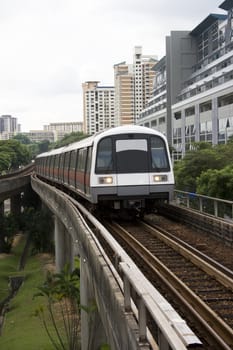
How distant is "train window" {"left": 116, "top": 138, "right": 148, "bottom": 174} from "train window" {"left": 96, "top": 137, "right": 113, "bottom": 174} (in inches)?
9.7

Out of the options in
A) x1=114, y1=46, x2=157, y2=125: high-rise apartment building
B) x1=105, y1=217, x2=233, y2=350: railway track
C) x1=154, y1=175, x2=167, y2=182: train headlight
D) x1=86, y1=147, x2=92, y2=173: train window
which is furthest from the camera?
x1=114, y1=46, x2=157, y2=125: high-rise apartment building

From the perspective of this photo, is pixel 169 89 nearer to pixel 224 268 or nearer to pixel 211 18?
pixel 211 18

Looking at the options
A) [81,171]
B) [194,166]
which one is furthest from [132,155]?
A: [194,166]

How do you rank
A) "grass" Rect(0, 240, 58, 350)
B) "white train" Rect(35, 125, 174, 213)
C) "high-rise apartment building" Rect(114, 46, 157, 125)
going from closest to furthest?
"white train" Rect(35, 125, 174, 213), "grass" Rect(0, 240, 58, 350), "high-rise apartment building" Rect(114, 46, 157, 125)

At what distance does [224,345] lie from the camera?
5.53 m

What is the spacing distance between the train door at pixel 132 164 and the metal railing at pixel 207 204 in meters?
1.78

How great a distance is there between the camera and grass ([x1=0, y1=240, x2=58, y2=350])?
2055 centimetres

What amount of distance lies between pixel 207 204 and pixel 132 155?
2.74m

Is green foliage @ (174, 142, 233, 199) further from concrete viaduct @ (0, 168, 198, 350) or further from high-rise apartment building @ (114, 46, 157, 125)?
high-rise apartment building @ (114, 46, 157, 125)

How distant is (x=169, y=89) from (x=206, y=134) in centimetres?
2139

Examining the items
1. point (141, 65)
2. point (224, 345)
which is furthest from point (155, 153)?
point (141, 65)

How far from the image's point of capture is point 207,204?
625 inches

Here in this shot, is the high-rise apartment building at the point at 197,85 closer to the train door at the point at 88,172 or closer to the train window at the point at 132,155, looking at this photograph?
the train door at the point at 88,172

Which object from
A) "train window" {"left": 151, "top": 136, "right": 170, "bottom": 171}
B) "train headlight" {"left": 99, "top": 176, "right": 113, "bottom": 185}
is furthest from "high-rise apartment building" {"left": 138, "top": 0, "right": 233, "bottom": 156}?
"train headlight" {"left": 99, "top": 176, "right": 113, "bottom": 185}
